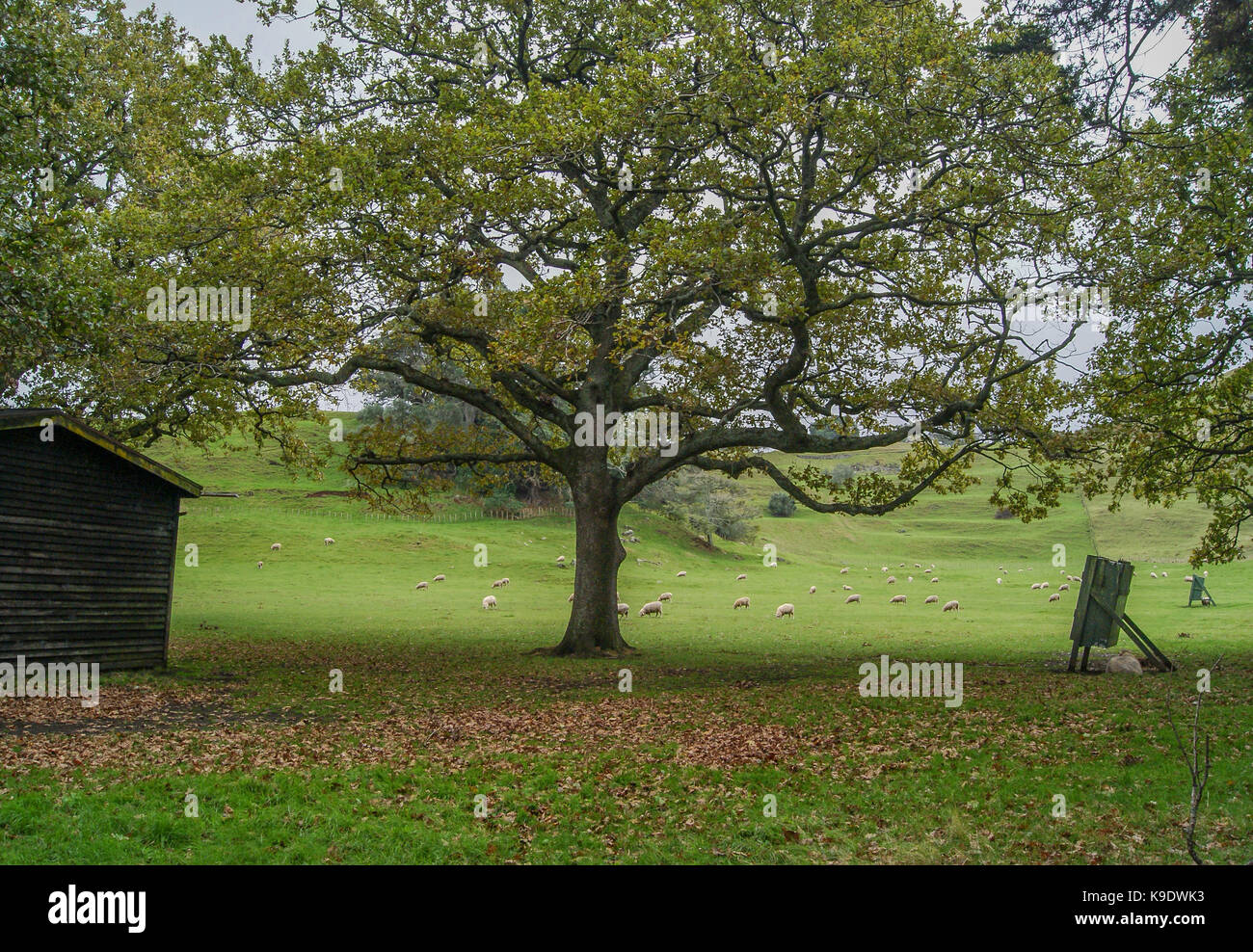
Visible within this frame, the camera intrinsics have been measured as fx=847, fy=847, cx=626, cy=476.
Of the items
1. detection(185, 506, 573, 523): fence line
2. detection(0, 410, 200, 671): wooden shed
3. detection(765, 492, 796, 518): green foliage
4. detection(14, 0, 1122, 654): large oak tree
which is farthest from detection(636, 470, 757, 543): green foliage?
→ detection(0, 410, 200, 671): wooden shed

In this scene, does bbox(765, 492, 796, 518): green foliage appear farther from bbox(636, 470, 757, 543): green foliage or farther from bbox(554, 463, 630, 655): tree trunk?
bbox(554, 463, 630, 655): tree trunk

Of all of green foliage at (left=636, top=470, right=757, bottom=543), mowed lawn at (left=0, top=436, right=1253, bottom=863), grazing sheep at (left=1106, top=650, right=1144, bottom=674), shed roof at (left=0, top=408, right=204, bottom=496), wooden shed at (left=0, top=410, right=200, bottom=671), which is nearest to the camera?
mowed lawn at (left=0, top=436, right=1253, bottom=863)

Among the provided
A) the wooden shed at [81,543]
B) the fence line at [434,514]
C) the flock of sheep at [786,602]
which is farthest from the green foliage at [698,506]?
the wooden shed at [81,543]

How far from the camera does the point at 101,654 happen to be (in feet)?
62.0

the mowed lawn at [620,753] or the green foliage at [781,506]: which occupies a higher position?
the green foliage at [781,506]

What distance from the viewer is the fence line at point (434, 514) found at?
199 feet

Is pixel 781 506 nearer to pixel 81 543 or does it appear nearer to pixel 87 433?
pixel 81 543

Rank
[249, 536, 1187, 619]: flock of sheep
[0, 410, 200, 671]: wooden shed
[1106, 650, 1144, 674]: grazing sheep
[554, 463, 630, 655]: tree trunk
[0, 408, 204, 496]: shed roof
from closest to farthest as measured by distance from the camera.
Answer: [0, 408, 204, 496]: shed roof < [0, 410, 200, 671]: wooden shed < [1106, 650, 1144, 674]: grazing sheep < [554, 463, 630, 655]: tree trunk < [249, 536, 1187, 619]: flock of sheep

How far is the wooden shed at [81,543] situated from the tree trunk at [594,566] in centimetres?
1005

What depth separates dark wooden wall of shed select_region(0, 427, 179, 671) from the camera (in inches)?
682

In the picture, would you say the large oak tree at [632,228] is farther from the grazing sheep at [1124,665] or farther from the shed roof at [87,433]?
the grazing sheep at [1124,665]

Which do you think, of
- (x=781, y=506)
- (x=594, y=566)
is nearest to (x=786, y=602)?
(x=594, y=566)

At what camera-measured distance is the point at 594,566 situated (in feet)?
80.3

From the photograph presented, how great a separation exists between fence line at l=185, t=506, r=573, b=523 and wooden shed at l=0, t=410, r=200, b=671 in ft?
120
